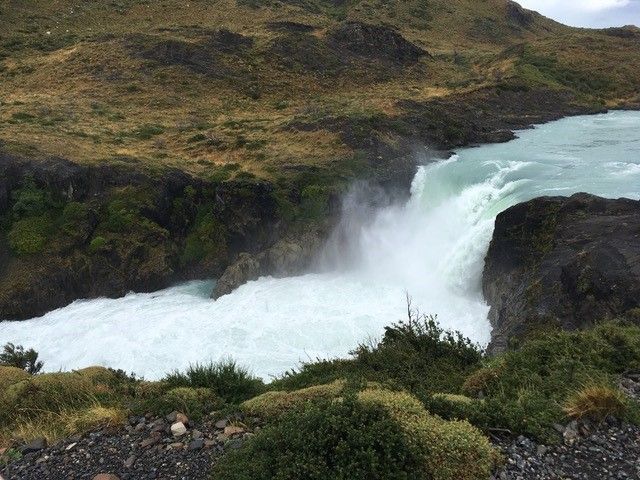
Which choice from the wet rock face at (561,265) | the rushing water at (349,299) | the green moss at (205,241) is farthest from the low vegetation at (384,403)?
the green moss at (205,241)

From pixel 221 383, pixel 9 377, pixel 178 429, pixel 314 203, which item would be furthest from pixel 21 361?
pixel 314 203

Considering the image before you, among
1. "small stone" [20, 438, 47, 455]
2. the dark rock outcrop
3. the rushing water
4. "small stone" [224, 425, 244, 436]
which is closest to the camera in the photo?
"small stone" [224, 425, 244, 436]

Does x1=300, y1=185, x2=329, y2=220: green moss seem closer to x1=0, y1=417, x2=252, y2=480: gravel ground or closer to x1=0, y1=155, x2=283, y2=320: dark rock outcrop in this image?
x1=0, y1=155, x2=283, y2=320: dark rock outcrop

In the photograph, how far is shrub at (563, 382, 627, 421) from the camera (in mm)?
5910

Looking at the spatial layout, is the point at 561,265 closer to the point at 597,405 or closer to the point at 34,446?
the point at 597,405

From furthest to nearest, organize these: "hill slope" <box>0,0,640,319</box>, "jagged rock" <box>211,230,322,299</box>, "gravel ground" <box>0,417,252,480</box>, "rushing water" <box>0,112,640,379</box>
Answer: "hill slope" <box>0,0,640,319</box>
"jagged rock" <box>211,230,322,299</box>
"rushing water" <box>0,112,640,379</box>
"gravel ground" <box>0,417,252,480</box>

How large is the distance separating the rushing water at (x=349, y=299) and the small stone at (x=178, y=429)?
947 centimetres

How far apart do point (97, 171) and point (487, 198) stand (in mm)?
19087

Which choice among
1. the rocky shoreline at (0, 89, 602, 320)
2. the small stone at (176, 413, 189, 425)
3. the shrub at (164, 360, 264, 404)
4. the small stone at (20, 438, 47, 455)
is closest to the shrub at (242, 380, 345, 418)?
the small stone at (176, 413, 189, 425)

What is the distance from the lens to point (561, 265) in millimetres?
15867

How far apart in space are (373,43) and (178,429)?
63760 mm

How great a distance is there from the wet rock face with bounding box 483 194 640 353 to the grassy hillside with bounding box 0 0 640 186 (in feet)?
36.0

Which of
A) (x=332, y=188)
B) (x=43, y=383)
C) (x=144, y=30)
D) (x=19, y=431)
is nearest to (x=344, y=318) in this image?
(x=332, y=188)

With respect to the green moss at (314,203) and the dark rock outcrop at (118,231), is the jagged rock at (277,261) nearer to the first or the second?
the green moss at (314,203)
